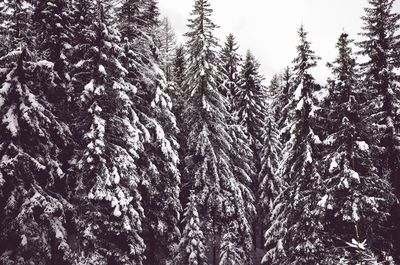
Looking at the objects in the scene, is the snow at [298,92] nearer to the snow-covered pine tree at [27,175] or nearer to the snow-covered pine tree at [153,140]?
the snow-covered pine tree at [153,140]

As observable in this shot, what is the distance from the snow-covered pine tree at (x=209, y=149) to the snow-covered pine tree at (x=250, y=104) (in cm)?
891

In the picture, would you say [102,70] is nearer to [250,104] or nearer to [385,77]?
[385,77]

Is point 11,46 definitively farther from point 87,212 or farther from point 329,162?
point 329,162

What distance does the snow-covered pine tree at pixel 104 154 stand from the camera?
15633 mm

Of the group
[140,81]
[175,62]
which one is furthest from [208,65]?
[175,62]

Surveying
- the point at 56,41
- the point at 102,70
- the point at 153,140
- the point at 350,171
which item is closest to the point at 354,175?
the point at 350,171

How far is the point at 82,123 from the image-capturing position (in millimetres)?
17875

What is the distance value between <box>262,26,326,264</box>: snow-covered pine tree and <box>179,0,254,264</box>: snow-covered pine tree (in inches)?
161

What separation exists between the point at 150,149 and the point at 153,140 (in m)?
0.69

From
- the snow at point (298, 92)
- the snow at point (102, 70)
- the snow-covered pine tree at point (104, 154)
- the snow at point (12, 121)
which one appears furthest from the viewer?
the snow at point (298, 92)

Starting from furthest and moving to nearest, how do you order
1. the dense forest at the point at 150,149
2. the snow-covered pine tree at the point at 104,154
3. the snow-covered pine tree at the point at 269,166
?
the snow-covered pine tree at the point at 269,166 < the snow-covered pine tree at the point at 104,154 < the dense forest at the point at 150,149

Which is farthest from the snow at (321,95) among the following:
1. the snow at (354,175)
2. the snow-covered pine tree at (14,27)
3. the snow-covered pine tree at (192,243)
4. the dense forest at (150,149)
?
the snow-covered pine tree at (14,27)

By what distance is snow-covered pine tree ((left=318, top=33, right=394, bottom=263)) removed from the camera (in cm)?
1616

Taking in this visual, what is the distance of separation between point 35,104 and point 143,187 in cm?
825
